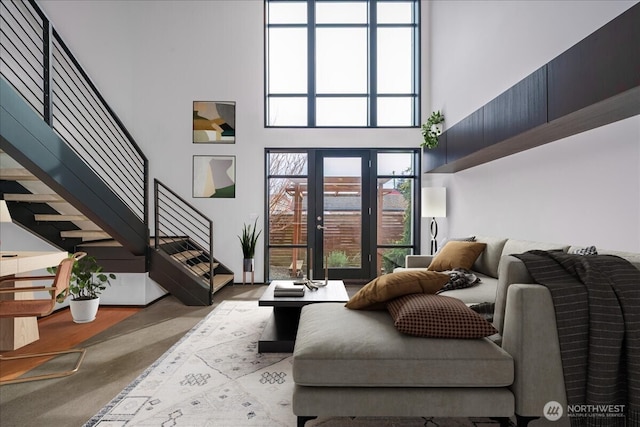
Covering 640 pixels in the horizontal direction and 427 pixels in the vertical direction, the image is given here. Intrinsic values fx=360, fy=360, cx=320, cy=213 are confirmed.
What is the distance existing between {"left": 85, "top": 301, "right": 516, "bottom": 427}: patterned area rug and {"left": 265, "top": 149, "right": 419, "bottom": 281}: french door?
2521 millimetres

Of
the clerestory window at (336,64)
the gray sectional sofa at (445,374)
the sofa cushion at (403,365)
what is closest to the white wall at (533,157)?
the clerestory window at (336,64)

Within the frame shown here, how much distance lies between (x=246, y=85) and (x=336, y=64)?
142 cm

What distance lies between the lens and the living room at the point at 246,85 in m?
3.42

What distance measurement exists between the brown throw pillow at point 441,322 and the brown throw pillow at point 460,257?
1.86 meters

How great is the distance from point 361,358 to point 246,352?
150 cm

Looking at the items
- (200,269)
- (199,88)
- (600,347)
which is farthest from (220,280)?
(600,347)

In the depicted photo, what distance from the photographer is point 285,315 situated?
10.3 ft

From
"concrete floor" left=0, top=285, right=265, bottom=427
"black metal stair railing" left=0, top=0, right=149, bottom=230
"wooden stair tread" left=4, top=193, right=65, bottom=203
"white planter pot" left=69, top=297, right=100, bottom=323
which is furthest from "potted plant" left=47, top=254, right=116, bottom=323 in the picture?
"black metal stair railing" left=0, top=0, right=149, bottom=230

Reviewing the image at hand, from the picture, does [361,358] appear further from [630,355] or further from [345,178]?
[345,178]

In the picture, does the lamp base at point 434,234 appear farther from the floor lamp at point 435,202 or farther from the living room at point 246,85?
the floor lamp at point 435,202

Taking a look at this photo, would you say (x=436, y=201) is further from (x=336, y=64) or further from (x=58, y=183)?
(x=58, y=183)

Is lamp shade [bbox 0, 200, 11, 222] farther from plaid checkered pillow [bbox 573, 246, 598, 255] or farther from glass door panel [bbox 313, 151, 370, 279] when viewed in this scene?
plaid checkered pillow [bbox 573, 246, 598, 255]

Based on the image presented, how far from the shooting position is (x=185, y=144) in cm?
537

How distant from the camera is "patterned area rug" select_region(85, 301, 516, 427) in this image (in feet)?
5.83
